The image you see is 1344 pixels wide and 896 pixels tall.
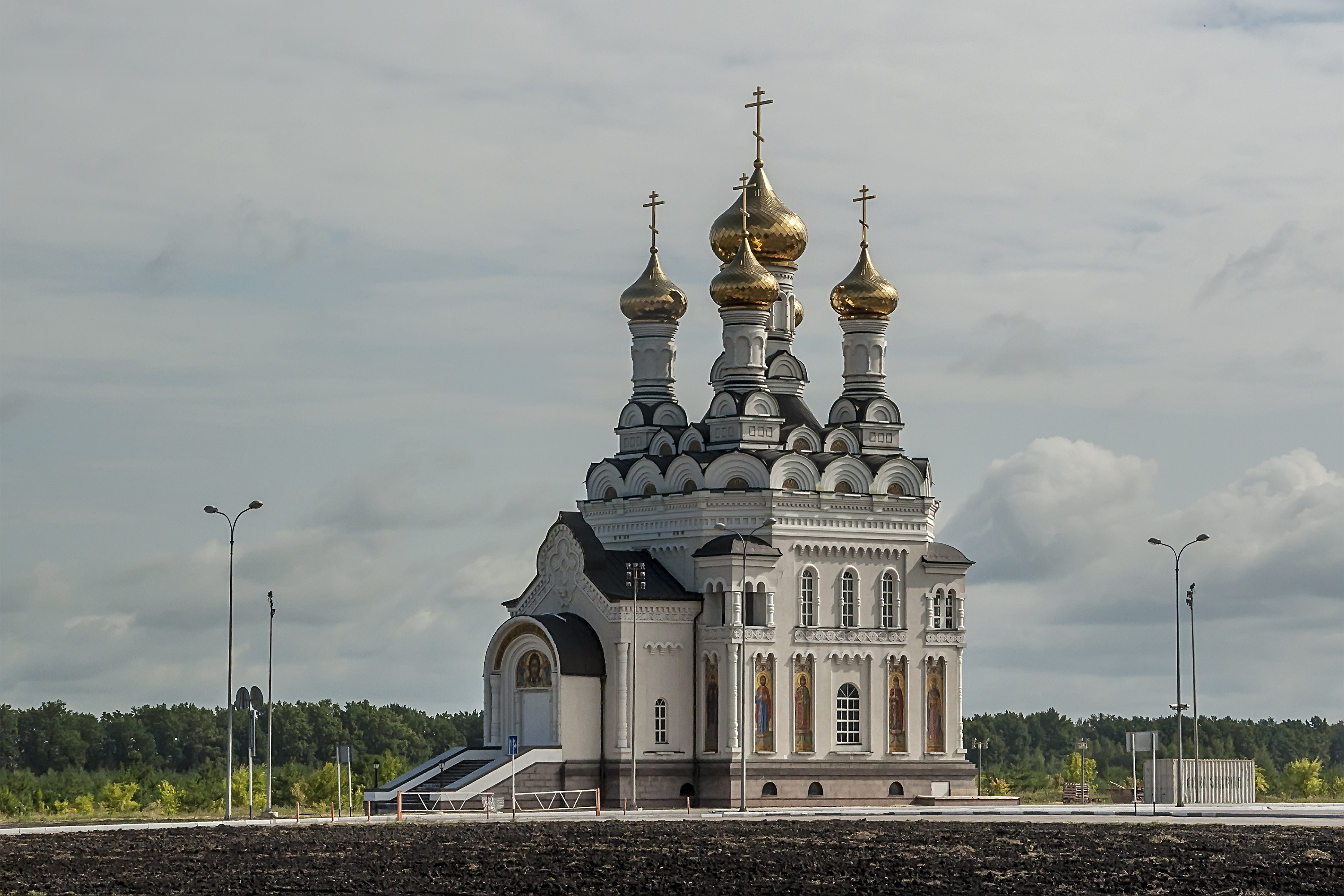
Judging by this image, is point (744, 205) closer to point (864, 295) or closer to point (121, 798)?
point (864, 295)

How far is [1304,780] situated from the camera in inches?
3187

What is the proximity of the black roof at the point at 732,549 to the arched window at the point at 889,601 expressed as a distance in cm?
366

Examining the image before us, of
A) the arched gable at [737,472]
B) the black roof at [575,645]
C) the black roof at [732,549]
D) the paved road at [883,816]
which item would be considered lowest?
the paved road at [883,816]

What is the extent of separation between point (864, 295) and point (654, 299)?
5762 millimetres

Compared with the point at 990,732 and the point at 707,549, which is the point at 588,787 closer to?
the point at 707,549

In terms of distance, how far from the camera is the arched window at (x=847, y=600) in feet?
199

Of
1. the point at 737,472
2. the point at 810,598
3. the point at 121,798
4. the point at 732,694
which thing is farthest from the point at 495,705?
the point at 121,798

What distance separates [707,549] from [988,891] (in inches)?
1120

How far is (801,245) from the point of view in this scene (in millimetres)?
64625

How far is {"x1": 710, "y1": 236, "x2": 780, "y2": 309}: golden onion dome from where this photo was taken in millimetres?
61000

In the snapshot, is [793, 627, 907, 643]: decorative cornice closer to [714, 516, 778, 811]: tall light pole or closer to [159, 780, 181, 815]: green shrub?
[714, 516, 778, 811]: tall light pole

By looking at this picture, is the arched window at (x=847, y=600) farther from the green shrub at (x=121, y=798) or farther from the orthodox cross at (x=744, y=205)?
the green shrub at (x=121, y=798)

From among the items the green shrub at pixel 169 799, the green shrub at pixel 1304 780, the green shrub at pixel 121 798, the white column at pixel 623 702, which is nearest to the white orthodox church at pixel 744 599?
the white column at pixel 623 702

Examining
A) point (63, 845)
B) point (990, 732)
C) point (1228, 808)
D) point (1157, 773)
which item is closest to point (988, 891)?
point (63, 845)
